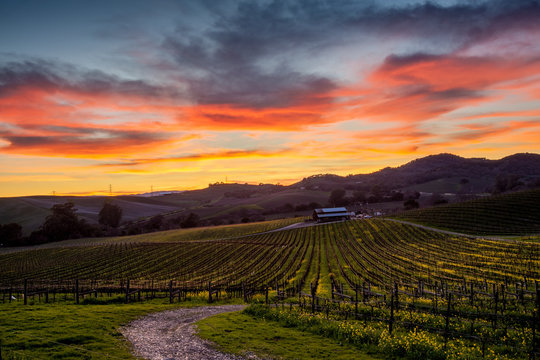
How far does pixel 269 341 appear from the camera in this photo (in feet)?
64.1

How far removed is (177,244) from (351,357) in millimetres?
93970

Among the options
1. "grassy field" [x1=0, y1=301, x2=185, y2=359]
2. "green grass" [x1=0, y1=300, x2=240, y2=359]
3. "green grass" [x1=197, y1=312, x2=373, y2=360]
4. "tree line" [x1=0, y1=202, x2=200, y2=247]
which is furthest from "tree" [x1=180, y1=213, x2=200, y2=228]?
"green grass" [x1=197, y1=312, x2=373, y2=360]

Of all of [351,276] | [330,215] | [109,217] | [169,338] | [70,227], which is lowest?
[351,276]

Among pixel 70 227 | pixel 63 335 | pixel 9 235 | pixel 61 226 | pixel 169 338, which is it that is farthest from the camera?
pixel 70 227

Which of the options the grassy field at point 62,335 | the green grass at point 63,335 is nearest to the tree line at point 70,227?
the green grass at point 63,335

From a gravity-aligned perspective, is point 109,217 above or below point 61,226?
above

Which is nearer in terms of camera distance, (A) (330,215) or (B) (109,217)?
(A) (330,215)

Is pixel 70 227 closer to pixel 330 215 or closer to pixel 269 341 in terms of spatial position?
pixel 330 215

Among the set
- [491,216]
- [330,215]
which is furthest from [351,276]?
[330,215]

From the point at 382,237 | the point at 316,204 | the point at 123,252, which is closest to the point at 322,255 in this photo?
the point at 382,237

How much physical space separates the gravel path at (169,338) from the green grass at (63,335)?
2.65ft

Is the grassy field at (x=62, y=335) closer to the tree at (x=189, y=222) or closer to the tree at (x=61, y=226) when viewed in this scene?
the tree at (x=61, y=226)

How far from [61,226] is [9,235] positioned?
59.5ft

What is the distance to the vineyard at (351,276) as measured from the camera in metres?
20.4
